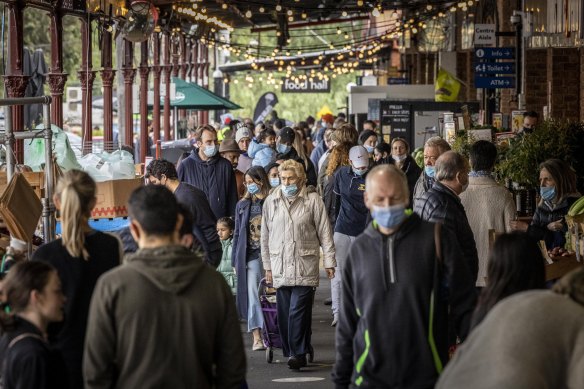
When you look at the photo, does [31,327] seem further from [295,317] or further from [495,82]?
[495,82]

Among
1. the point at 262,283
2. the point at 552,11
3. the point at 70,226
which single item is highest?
the point at 552,11

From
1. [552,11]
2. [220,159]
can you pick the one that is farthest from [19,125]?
[552,11]

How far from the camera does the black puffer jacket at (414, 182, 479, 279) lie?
8453 millimetres

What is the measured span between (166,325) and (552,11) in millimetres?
16971

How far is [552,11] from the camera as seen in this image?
2142cm

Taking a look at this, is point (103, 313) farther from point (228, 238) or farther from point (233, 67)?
point (233, 67)

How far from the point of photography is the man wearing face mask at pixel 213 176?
13516 mm

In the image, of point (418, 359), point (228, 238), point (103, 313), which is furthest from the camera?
point (228, 238)

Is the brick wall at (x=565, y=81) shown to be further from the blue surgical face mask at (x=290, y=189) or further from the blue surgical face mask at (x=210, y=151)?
the blue surgical face mask at (x=290, y=189)

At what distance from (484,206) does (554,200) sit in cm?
89

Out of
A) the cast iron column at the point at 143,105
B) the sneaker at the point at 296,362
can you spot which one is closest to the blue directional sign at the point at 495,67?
the cast iron column at the point at 143,105

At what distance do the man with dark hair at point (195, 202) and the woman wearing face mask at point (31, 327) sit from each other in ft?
13.0

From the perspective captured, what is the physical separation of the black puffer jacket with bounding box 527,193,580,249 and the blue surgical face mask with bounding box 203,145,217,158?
4286 millimetres

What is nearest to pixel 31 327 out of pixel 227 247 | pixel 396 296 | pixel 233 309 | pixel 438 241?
pixel 233 309
